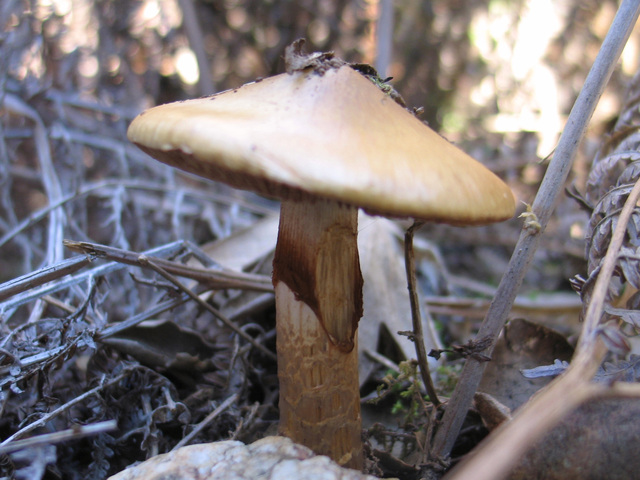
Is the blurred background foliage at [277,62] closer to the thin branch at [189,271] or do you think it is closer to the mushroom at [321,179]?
the thin branch at [189,271]

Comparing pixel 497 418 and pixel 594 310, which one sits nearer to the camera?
pixel 594 310

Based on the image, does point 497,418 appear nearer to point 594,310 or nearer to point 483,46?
point 594,310

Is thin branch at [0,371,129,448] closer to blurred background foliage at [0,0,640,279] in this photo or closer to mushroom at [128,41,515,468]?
mushroom at [128,41,515,468]

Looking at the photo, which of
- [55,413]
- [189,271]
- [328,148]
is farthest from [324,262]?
[55,413]

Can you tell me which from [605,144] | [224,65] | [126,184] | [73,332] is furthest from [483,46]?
[73,332]

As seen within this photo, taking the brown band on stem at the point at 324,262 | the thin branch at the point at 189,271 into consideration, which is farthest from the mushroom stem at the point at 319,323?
the thin branch at the point at 189,271

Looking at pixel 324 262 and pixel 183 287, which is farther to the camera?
pixel 183 287

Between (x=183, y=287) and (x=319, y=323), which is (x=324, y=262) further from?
(x=183, y=287)
